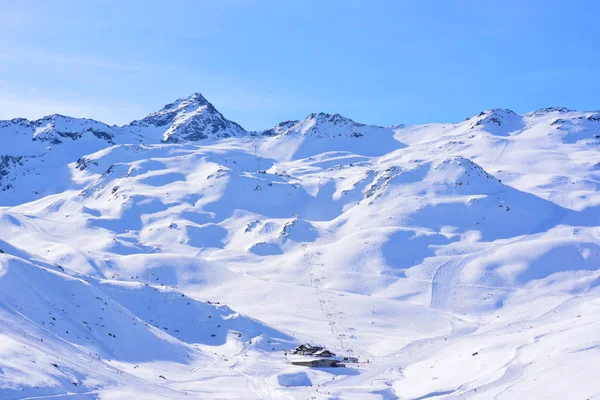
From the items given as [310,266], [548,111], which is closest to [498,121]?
[548,111]

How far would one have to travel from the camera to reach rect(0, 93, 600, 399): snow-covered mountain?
3434 centimetres

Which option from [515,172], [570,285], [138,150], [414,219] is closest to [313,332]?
[570,285]

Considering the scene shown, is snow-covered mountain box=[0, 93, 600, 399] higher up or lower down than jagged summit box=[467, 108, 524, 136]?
lower down

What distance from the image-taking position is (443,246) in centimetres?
8288

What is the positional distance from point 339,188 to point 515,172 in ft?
123

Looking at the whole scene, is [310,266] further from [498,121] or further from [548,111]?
[548,111]

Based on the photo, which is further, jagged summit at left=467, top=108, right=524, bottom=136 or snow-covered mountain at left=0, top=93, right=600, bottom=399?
jagged summit at left=467, top=108, right=524, bottom=136

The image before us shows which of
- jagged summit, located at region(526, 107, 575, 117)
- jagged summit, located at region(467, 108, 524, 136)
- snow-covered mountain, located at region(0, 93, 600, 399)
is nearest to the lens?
snow-covered mountain, located at region(0, 93, 600, 399)

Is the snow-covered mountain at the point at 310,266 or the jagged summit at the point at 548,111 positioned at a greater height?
the jagged summit at the point at 548,111

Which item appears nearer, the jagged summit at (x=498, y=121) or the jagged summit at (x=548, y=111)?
the jagged summit at (x=498, y=121)

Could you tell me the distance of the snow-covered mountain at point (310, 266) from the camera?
34.3m

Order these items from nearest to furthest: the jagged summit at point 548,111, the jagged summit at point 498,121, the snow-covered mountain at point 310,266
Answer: the snow-covered mountain at point 310,266, the jagged summit at point 498,121, the jagged summit at point 548,111

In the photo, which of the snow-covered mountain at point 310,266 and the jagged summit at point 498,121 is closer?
the snow-covered mountain at point 310,266

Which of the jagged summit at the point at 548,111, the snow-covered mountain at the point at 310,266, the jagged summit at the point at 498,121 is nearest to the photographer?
the snow-covered mountain at the point at 310,266
